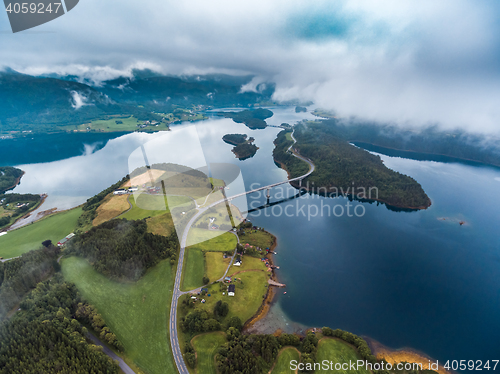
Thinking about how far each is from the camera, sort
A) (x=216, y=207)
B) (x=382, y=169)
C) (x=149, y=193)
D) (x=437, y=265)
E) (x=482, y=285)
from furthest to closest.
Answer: (x=382, y=169)
(x=149, y=193)
(x=216, y=207)
(x=437, y=265)
(x=482, y=285)

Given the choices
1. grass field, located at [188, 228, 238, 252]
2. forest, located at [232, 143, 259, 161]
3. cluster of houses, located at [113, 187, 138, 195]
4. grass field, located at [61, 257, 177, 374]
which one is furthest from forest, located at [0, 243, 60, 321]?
forest, located at [232, 143, 259, 161]

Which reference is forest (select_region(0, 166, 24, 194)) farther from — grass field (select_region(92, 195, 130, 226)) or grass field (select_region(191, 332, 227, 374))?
grass field (select_region(191, 332, 227, 374))

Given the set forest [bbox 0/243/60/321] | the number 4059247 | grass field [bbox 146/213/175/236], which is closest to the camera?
the number 4059247

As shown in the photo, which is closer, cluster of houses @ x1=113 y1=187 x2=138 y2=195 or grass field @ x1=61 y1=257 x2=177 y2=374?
grass field @ x1=61 y1=257 x2=177 y2=374

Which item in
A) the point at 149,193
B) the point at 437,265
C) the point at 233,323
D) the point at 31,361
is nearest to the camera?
the point at 31,361

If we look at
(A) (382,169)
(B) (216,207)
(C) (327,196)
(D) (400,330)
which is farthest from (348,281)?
(A) (382,169)

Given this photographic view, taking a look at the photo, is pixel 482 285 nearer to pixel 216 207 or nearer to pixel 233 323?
pixel 233 323

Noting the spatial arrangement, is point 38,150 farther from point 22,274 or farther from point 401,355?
point 401,355

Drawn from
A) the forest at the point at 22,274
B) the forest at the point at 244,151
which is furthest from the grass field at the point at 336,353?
the forest at the point at 244,151
